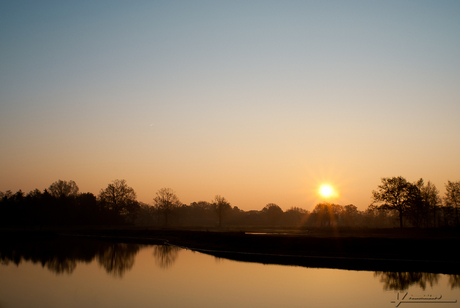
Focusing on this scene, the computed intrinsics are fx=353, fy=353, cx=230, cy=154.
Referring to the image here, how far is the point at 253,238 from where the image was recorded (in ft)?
181

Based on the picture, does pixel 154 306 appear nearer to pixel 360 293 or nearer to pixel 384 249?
pixel 360 293

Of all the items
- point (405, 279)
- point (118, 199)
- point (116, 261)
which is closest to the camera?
point (405, 279)

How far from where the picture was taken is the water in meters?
23.4

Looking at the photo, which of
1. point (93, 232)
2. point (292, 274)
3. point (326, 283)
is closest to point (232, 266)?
point (292, 274)

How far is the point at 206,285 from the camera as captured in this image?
29.2 metres

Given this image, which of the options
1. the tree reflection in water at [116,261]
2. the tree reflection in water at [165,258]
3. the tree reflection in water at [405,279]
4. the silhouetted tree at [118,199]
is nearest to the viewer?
the tree reflection in water at [405,279]

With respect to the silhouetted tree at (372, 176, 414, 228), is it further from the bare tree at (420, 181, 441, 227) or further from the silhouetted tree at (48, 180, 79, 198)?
the silhouetted tree at (48, 180, 79, 198)

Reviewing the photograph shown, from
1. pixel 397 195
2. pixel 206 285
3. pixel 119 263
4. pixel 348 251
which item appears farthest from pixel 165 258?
pixel 397 195

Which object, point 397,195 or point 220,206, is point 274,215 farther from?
point 397,195

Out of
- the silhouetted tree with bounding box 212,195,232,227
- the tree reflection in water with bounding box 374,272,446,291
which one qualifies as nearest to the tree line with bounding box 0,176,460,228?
the silhouetted tree with bounding box 212,195,232,227

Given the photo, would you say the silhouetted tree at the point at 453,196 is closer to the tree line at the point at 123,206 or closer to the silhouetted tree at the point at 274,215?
the tree line at the point at 123,206

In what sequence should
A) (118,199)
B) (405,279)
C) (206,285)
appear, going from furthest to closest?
1. (118,199)
2. (405,279)
3. (206,285)

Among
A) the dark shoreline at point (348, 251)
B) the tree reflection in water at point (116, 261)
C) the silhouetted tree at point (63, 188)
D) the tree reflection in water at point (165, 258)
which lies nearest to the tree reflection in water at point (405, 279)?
the dark shoreline at point (348, 251)

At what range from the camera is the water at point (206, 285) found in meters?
23.4
